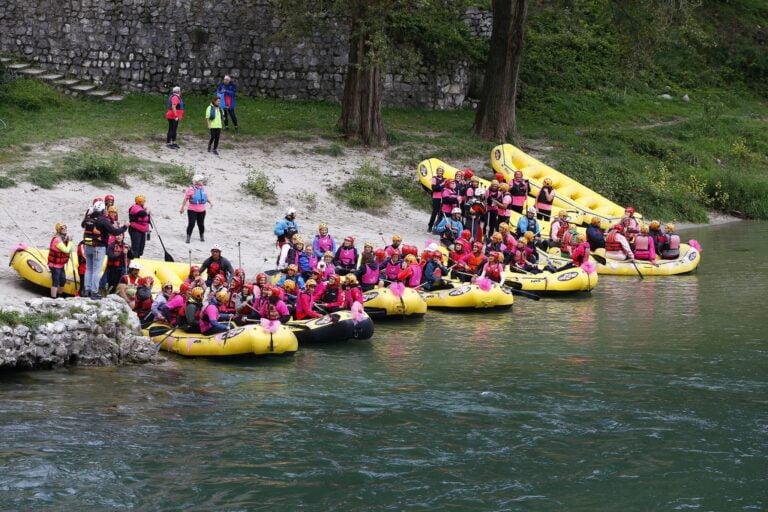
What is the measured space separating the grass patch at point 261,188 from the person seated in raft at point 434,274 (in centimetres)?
573

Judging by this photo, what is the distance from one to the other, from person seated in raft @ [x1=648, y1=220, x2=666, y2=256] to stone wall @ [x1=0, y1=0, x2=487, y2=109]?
10840mm

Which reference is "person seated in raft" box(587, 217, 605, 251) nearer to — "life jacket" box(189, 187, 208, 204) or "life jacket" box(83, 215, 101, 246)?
"life jacket" box(189, 187, 208, 204)

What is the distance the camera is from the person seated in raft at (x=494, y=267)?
1947 centimetres

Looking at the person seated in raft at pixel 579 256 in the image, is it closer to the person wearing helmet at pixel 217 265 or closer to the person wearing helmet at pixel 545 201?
the person wearing helmet at pixel 545 201

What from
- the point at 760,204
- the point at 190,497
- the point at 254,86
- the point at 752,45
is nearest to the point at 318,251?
the point at 190,497

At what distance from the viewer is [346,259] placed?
62.6 ft

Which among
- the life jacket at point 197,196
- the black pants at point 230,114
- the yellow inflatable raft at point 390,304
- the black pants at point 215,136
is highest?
the black pants at point 230,114

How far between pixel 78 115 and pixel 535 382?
58.0ft

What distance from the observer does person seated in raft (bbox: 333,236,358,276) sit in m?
19.0

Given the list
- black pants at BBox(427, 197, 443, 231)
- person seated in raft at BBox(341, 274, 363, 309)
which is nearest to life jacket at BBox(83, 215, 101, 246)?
person seated in raft at BBox(341, 274, 363, 309)

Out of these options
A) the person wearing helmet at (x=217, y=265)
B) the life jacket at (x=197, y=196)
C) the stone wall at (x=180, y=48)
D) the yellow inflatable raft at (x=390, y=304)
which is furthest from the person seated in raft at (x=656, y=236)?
the stone wall at (x=180, y=48)

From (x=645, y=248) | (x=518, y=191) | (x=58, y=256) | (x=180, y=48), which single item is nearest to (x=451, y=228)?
(x=518, y=191)

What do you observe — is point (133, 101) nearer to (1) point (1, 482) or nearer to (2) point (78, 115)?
(2) point (78, 115)

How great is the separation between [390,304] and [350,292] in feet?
3.40
